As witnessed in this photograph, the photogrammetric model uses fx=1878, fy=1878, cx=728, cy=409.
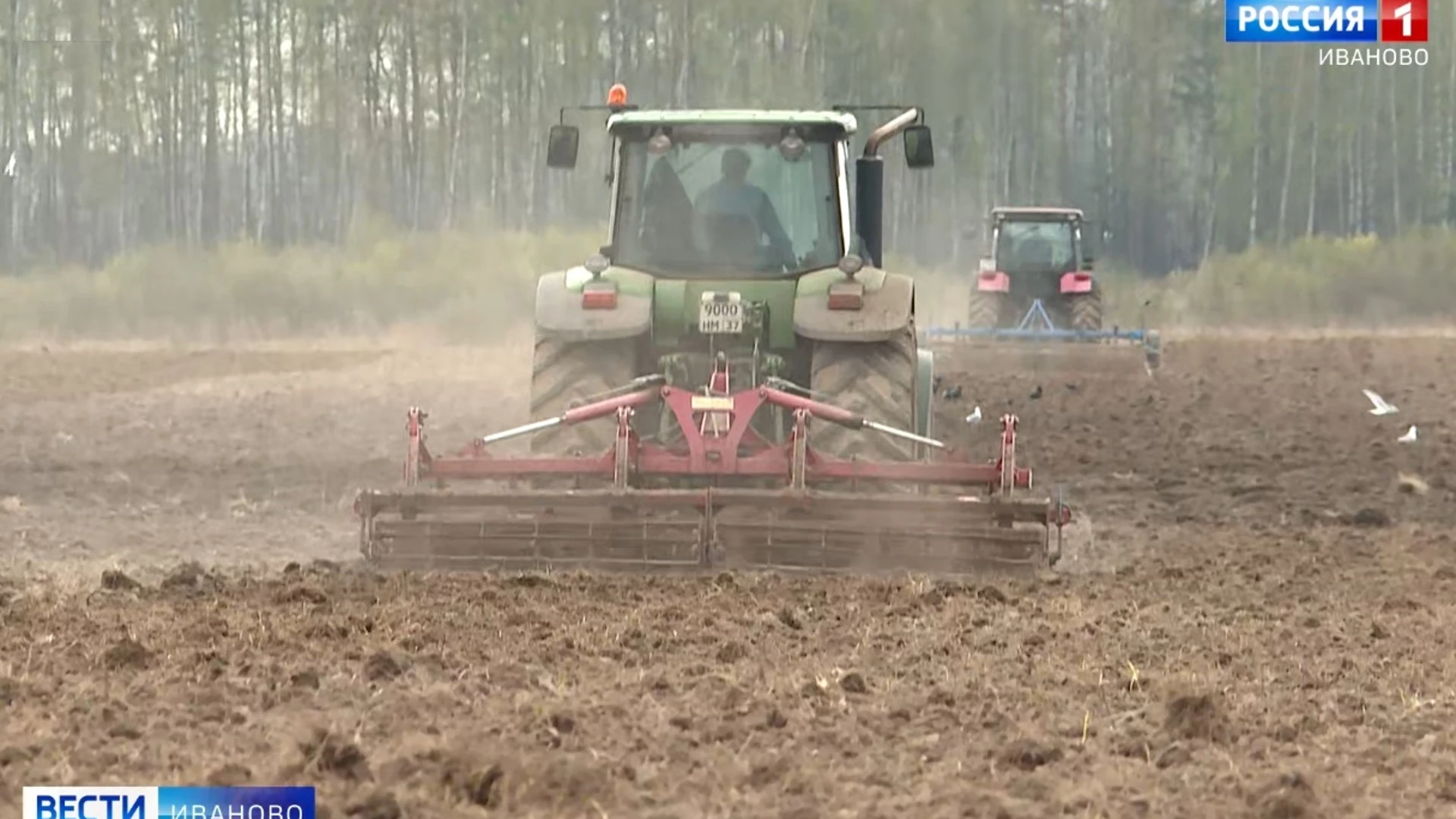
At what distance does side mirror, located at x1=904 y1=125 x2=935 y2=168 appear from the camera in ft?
27.8

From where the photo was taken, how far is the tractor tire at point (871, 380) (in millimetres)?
7984

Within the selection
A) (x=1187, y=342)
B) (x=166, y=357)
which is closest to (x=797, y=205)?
(x=166, y=357)

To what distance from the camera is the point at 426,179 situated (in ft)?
117

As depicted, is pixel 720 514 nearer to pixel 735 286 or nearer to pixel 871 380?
pixel 871 380

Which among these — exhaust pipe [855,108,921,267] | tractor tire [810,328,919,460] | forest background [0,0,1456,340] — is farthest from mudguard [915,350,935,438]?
forest background [0,0,1456,340]

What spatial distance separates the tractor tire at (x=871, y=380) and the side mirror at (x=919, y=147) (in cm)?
84

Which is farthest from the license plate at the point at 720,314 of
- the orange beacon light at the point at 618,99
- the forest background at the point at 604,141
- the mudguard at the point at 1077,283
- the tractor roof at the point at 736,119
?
the forest background at the point at 604,141

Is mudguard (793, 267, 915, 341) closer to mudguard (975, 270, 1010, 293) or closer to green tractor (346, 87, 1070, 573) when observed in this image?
green tractor (346, 87, 1070, 573)

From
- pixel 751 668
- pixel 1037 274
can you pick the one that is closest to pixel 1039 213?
pixel 1037 274

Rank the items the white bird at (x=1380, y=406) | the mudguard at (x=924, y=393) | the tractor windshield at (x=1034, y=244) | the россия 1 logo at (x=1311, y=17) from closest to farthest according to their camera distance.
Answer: the mudguard at (x=924, y=393) → the white bird at (x=1380, y=406) → the россия 1 logo at (x=1311, y=17) → the tractor windshield at (x=1034, y=244)

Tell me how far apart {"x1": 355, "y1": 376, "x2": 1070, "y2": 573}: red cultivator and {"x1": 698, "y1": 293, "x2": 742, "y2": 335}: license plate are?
63cm

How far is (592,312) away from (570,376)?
31 cm

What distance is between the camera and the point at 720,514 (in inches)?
287

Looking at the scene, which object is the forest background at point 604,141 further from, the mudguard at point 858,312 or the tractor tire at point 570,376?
the mudguard at point 858,312
